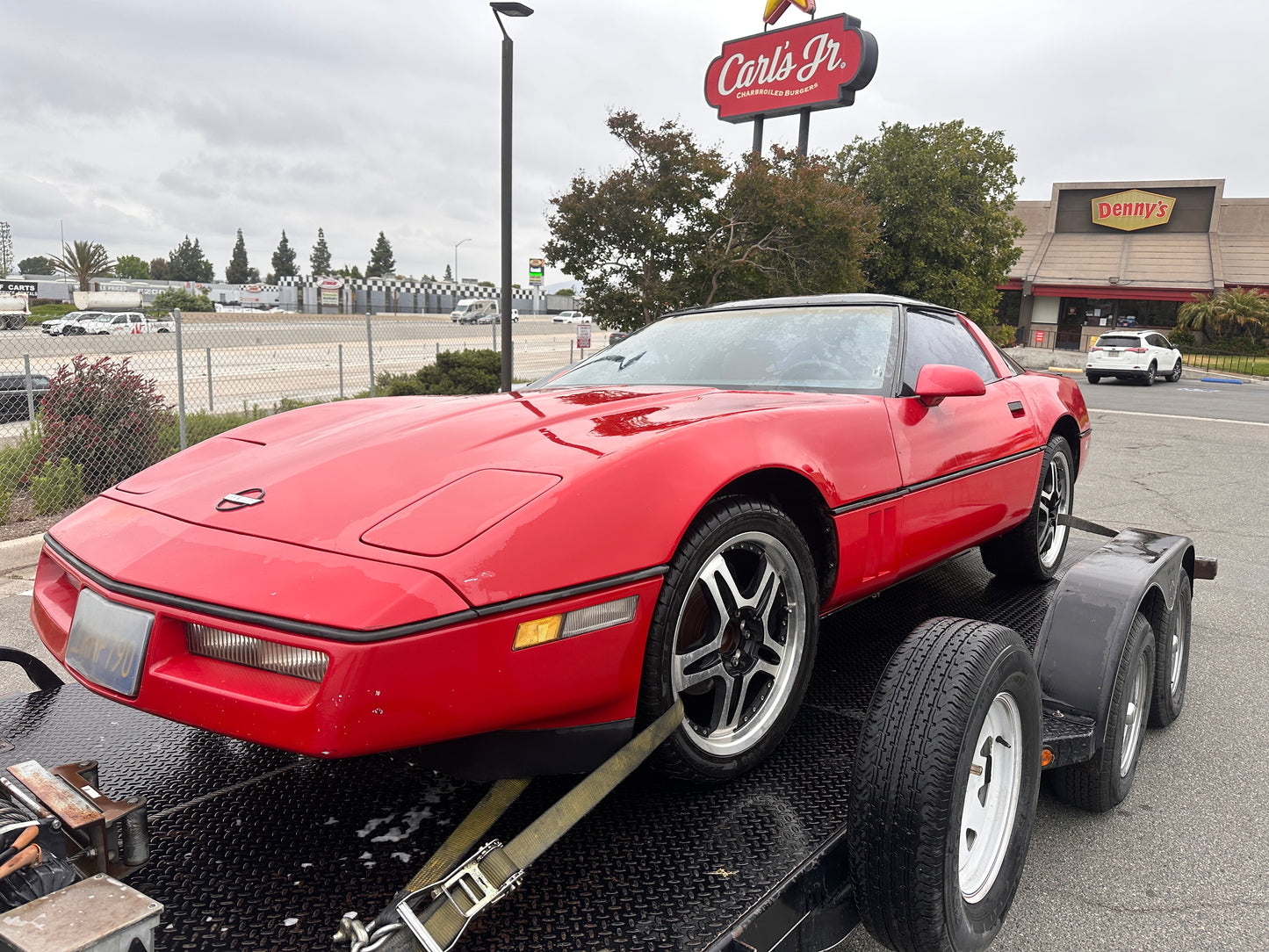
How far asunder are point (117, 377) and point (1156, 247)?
4579cm

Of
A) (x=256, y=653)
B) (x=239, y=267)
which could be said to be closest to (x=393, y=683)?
(x=256, y=653)

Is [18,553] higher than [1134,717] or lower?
lower

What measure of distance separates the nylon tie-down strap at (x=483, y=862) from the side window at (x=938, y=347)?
1.74m

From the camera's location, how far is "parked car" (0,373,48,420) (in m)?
11.6

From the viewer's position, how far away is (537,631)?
1582mm

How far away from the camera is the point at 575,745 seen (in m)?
1.70

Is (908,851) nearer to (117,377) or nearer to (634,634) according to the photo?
(634,634)

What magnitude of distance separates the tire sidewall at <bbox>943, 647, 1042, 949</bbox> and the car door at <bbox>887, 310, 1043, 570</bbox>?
2.37 feet

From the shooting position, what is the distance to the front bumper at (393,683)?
1.42 m

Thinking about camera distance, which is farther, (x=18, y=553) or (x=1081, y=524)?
(x=18, y=553)

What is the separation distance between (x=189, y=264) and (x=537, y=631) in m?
134

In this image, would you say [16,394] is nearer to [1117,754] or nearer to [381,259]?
[1117,754]

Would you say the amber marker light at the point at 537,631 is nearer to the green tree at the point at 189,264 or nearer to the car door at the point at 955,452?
the car door at the point at 955,452

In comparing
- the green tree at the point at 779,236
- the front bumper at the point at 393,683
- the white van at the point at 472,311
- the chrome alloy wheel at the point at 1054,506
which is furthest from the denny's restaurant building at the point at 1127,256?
the front bumper at the point at 393,683
